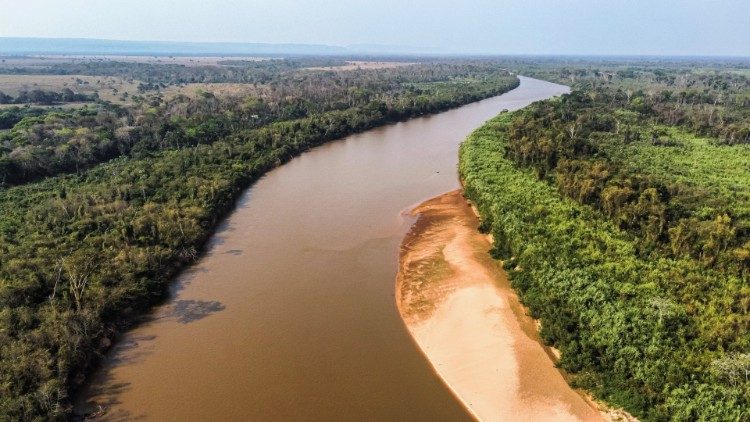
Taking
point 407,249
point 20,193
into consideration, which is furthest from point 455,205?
point 20,193

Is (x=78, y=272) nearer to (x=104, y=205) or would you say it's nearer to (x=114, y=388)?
(x=114, y=388)

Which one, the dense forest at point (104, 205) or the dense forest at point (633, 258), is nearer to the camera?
the dense forest at point (633, 258)

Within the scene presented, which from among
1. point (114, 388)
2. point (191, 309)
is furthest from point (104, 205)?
point (114, 388)

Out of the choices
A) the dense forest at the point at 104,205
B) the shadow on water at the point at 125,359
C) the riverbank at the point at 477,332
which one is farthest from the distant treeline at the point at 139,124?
the riverbank at the point at 477,332

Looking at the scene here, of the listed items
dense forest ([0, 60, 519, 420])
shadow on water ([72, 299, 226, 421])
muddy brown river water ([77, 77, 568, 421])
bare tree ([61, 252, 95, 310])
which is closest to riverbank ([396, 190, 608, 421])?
muddy brown river water ([77, 77, 568, 421])

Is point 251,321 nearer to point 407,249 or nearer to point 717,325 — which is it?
point 407,249

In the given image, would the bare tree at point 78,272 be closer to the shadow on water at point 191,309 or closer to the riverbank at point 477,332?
the shadow on water at point 191,309

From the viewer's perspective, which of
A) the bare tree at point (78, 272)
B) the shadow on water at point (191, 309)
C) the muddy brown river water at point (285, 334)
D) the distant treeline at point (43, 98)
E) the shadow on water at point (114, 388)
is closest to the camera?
the shadow on water at point (114, 388)

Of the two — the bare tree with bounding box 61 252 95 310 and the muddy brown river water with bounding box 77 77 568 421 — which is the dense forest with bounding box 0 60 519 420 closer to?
the bare tree with bounding box 61 252 95 310
